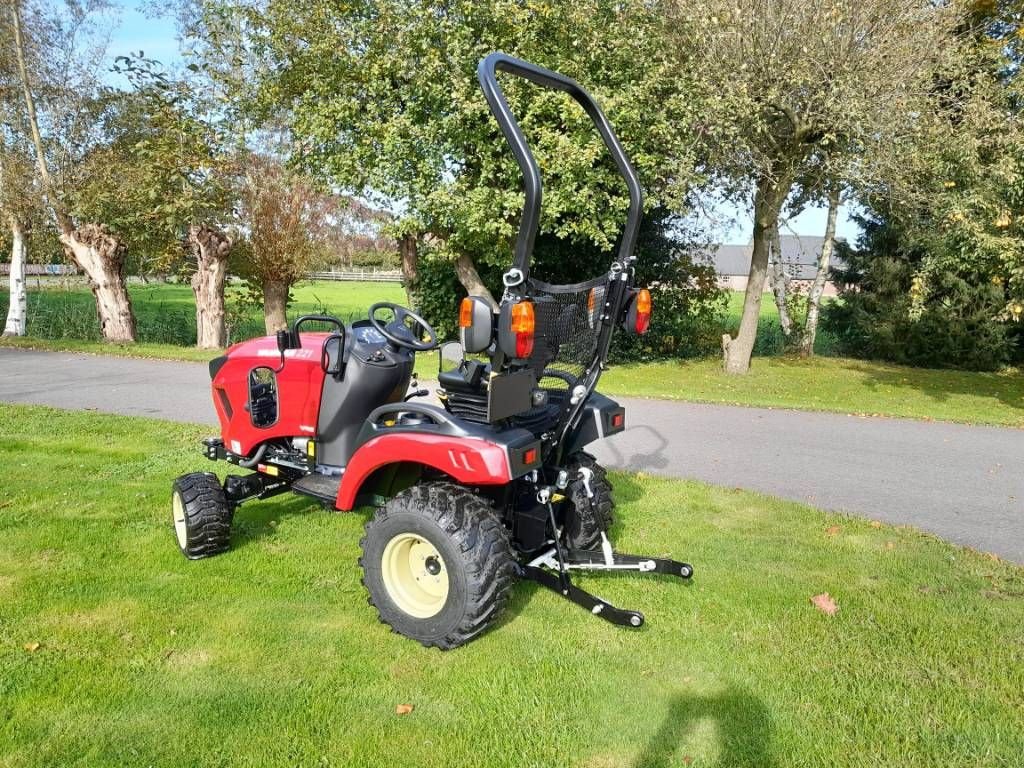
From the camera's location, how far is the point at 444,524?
3375 mm

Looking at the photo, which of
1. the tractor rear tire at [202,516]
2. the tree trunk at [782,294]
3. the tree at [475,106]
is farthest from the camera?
the tree trunk at [782,294]

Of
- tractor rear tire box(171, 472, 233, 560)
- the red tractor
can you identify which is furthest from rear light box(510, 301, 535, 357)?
tractor rear tire box(171, 472, 233, 560)

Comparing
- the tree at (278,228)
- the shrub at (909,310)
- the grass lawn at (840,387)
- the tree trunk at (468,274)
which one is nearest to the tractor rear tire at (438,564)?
the grass lawn at (840,387)

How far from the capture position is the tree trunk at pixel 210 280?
632 inches

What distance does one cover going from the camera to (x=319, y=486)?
14.0 feet

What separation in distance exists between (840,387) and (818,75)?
16.8 feet

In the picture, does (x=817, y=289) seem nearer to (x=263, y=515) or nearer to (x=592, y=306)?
(x=263, y=515)

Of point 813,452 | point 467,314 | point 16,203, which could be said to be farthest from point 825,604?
point 16,203

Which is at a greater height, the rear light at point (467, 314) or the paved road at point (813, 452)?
the rear light at point (467, 314)

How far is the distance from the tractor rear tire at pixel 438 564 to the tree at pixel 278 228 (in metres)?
13.1

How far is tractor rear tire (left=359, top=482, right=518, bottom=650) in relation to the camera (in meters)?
3.35

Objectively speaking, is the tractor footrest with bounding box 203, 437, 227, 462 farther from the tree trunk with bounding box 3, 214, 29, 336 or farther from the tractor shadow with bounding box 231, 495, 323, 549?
the tree trunk with bounding box 3, 214, 29, 336

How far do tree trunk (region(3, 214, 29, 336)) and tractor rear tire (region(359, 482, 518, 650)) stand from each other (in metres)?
17.4

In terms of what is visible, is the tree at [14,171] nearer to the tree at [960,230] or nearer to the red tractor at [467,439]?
the red tractor at [467,439]
